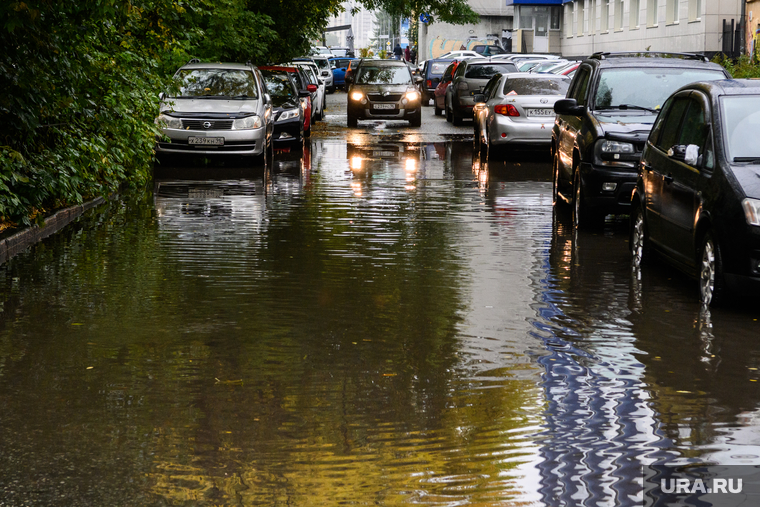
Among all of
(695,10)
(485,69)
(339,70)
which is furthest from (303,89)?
(339,70)

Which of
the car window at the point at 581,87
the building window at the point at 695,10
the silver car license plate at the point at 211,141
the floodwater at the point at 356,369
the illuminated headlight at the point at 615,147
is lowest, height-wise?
the floodwater at the point at 356,369

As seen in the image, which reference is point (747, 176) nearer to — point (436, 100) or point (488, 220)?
point (488, 220)

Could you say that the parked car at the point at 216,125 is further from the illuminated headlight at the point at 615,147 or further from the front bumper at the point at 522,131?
the illuminated headlight at the point at 615,147

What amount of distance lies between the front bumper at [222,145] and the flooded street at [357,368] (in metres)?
7.02

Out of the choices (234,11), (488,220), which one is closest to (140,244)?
(488,220)

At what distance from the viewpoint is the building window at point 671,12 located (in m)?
45.5

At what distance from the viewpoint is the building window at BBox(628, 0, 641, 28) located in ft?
167

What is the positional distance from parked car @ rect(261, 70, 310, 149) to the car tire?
11.3 m

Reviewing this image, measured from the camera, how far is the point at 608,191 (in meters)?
12.0

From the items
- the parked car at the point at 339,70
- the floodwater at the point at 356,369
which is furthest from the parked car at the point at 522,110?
the parked car at the point at 339,70

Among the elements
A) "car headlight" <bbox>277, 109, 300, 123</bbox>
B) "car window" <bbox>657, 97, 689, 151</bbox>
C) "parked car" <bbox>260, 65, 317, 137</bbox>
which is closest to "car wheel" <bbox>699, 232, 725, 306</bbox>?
"car window" <bbox>657, 97, 689, 151</bbox>

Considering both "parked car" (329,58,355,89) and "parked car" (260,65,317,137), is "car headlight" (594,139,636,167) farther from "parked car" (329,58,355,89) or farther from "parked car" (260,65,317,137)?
"parked car" (329,58,355,89)

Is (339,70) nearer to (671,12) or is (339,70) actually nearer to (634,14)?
(634,14)

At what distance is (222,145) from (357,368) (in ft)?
43.7
